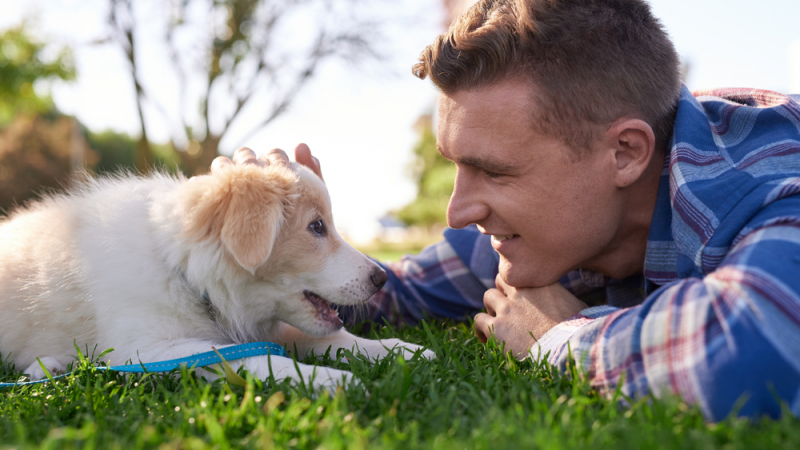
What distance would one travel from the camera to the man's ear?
2.14 metres

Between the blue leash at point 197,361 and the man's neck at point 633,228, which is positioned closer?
the blue leash at point 197,361

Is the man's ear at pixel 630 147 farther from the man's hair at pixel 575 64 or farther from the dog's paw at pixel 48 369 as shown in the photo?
the dog's paw at pixel 48 369

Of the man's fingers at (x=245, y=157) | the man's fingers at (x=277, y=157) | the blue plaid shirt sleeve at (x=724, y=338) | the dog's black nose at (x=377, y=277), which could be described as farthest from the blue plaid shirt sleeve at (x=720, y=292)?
the man's fingers at (x=245, y=157)

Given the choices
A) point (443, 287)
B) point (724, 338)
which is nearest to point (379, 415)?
point (724, 338)

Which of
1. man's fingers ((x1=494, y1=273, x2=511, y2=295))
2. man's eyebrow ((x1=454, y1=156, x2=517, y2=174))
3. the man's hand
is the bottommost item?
the man's hand

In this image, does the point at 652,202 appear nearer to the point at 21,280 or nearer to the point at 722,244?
the point at 722,244

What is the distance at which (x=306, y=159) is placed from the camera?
9.98 ft

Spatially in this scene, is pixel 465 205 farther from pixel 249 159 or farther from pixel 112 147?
pixel 112 147

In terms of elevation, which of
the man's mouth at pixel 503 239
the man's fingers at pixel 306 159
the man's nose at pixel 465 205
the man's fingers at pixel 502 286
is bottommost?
the man's fingers at pixel 502 286

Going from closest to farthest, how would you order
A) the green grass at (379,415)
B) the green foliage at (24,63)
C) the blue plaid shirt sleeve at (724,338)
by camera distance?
the green grass at (379,415) → the blue plaid shirt sleeve at (724,338) → the green foliage at (24,63)

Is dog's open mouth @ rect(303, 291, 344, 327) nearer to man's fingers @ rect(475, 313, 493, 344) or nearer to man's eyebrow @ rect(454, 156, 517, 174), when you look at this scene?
man's fingers @ rect(475, 313, 493, 344)

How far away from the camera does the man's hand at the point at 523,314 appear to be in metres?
2.12

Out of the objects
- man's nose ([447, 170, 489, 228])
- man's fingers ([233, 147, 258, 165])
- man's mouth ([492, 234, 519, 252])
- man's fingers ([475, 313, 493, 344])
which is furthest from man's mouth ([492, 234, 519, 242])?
man's fingers ([233, 147, 258, 165])

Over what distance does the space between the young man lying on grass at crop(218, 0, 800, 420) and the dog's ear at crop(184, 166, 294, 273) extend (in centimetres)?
82
